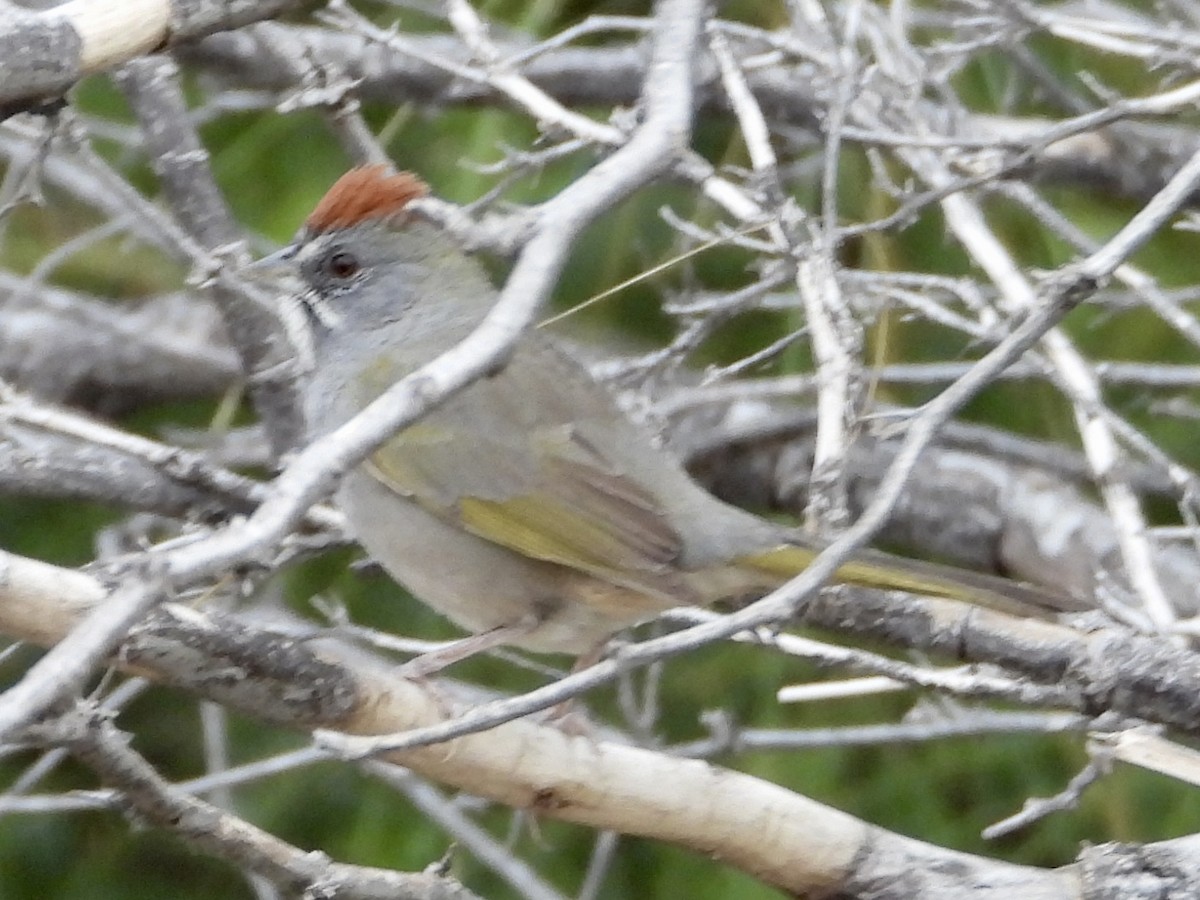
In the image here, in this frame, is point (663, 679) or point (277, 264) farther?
point (663, 679)

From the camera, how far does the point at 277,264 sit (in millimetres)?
3602

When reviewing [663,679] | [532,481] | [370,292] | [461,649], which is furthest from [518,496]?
[663,679]

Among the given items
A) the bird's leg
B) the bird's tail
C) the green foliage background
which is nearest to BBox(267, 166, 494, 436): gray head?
the bird's leg

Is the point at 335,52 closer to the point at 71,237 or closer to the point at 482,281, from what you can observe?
the point at 482,281

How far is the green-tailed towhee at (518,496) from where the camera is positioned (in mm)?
3164

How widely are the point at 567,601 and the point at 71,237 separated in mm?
3077

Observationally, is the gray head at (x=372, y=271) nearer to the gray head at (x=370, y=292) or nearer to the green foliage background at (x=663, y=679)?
the gray head at (x=370, y=292)

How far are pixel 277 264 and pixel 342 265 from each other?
0.49 ft

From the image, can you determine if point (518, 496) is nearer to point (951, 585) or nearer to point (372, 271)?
point (372, 271)

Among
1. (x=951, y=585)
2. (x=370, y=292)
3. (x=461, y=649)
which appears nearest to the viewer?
(x=951, y=585)

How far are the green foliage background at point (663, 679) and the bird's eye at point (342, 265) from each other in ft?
2.54

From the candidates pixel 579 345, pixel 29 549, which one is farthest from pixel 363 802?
pixel 579 345

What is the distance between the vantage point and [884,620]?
3.03 m

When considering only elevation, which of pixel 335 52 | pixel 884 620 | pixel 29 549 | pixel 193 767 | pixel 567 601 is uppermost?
pixel 335 52
